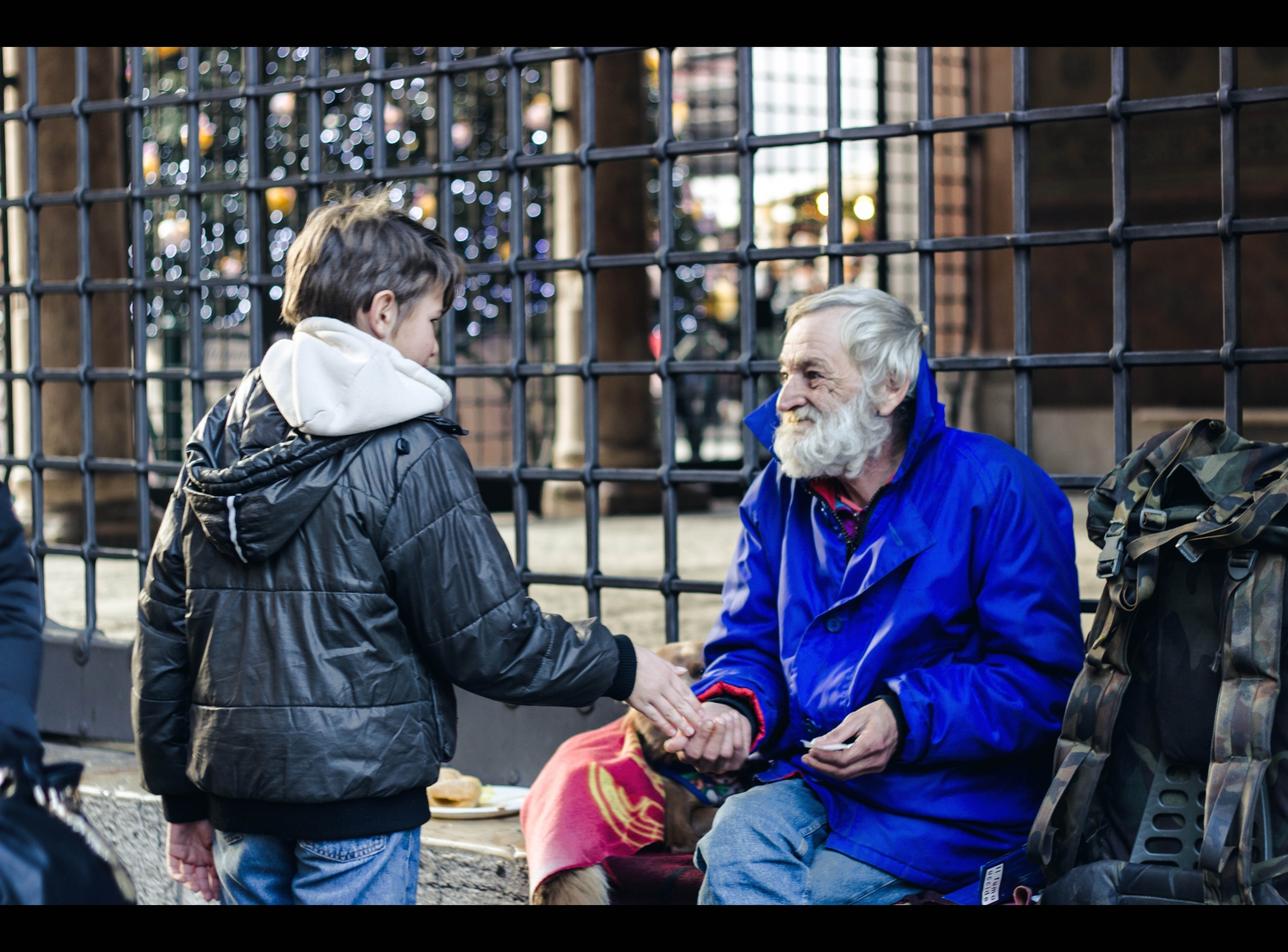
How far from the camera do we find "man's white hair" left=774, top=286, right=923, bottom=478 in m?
2.72

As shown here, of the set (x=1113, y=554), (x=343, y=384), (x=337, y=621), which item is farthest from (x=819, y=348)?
(x=337, y=621)

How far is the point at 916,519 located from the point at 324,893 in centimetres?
132

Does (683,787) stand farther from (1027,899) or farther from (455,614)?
(455,614)

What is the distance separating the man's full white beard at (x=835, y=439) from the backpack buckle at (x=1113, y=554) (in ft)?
1.83

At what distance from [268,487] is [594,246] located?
1781 millimetres

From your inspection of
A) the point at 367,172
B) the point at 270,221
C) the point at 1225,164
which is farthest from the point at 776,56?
the point at 1225,164

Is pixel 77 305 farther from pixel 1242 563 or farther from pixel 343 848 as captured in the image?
pixel 1242 563

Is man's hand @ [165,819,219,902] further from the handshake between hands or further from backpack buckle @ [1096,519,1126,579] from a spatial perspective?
backpack buckle @ [1096,519,1126,579]

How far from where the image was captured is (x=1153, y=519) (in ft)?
7.59

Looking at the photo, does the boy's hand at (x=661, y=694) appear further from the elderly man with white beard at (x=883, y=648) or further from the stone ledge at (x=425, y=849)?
the stone ledge at (x=425, y=849)

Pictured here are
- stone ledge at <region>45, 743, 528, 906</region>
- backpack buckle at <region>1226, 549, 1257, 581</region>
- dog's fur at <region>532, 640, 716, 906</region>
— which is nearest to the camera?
backpack buckle at <region>1226, 549, 1257, 581</region>

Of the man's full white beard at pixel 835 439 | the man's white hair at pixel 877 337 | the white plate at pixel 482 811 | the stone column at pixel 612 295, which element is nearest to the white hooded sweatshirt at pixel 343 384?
the man's full white beard at pixel 835 439

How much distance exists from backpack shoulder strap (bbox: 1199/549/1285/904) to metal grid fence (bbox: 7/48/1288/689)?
83 centimetres

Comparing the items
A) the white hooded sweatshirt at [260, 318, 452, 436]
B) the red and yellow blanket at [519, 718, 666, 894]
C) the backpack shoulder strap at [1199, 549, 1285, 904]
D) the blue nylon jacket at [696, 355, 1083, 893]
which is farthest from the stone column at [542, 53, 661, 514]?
the backpack shoulder strap at [1199, 549, 1285, 904]
